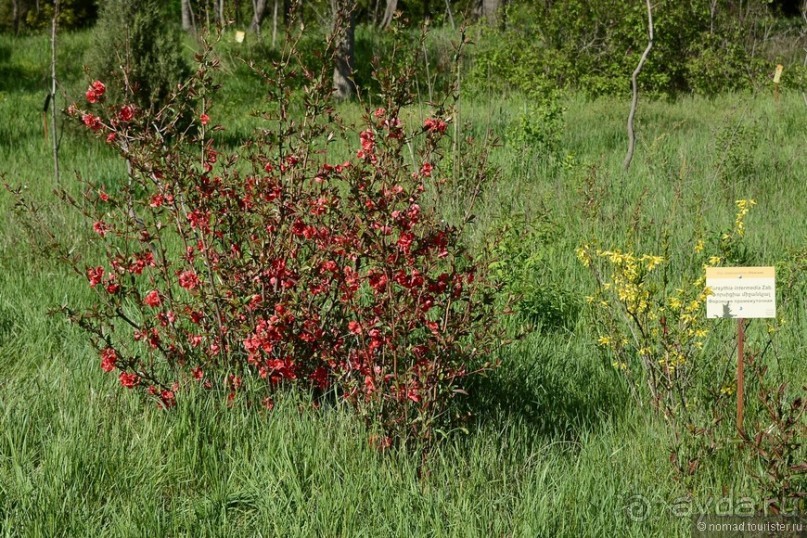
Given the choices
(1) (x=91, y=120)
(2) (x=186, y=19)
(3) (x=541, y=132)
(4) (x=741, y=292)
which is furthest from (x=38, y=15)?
(4) (x=741, y=292)

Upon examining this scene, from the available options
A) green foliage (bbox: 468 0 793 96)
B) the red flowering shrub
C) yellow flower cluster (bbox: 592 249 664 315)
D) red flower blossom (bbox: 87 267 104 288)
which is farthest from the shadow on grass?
green foliage (bbox: 468 0 793 96)

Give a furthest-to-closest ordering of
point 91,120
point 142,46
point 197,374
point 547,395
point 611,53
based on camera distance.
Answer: point 611,53 < point 142,46 < point 547,395 < point 197,374 < point 91,120

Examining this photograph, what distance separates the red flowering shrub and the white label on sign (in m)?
0.80

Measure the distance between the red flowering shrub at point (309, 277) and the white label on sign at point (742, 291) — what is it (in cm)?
80

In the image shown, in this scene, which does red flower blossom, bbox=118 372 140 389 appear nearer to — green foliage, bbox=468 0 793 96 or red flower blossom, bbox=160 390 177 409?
red flower blossom, bbox=160 390 177 409

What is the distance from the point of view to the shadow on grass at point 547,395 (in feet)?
11.8

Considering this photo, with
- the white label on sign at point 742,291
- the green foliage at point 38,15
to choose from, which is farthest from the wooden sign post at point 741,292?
the green foliage at point 38,15

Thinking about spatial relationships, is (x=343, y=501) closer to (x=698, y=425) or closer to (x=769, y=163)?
(x=698, y=425)

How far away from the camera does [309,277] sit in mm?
3428

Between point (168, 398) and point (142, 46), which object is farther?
point (142, 46)

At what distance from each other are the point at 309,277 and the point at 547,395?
3.71 feet

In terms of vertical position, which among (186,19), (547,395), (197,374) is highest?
(186,19)

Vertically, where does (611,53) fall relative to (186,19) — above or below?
below

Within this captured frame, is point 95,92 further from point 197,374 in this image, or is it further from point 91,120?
point 197,374
